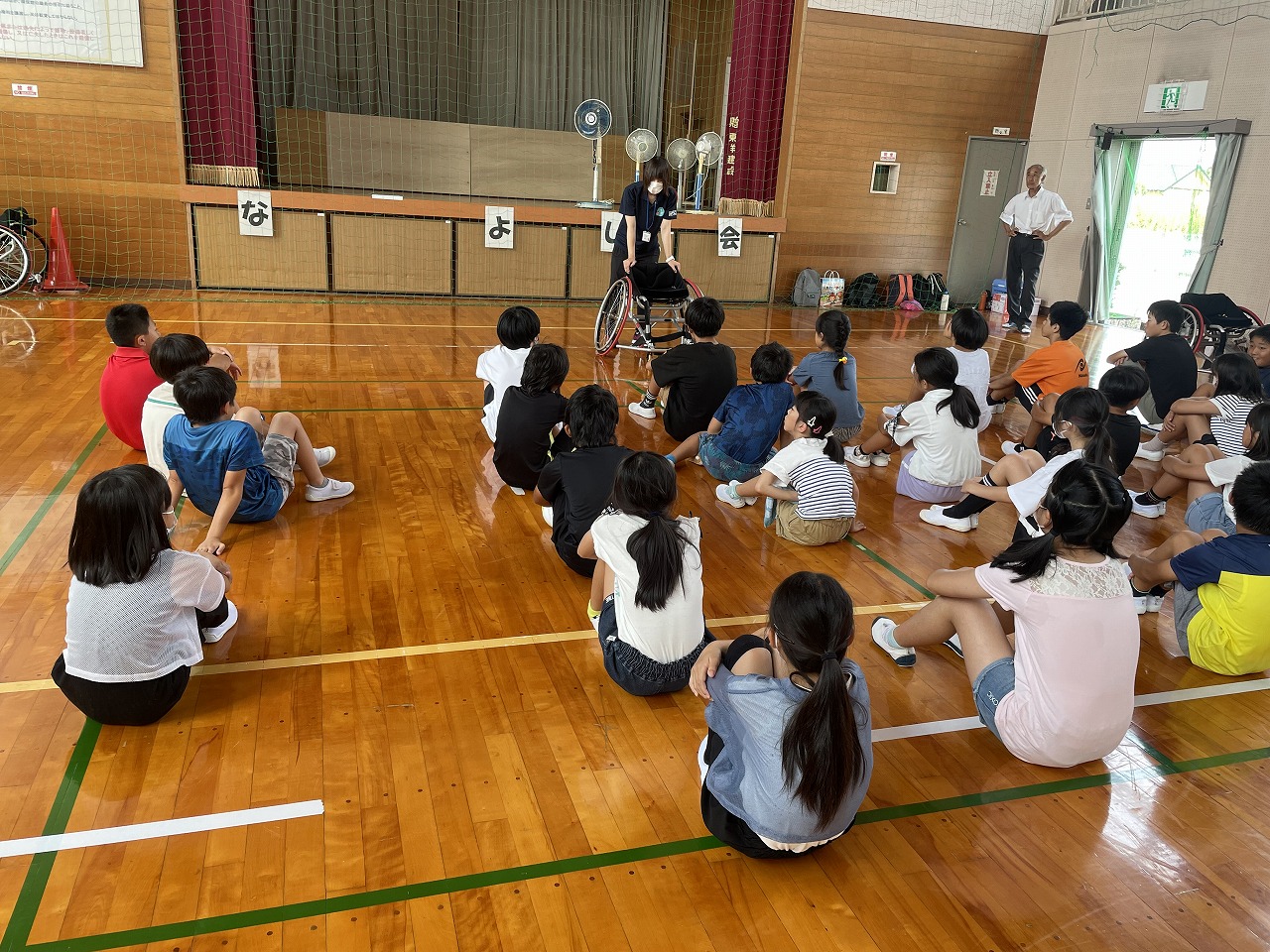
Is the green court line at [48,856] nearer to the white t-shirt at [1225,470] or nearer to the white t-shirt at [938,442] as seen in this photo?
the white t-shirt at [938,442]

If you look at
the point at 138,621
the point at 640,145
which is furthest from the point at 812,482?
the point at 640,145

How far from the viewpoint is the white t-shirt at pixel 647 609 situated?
214 centimetres

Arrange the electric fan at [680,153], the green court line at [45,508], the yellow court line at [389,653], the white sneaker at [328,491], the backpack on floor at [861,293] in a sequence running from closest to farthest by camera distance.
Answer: the yellow court line at [389,653], the green court line at [45,508], the white sneaker at [328,491], the electric fan at [680,153], the backpack on floor at [861,293]

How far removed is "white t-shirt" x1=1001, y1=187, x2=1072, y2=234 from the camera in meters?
8.36

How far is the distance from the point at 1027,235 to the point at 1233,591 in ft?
22.7

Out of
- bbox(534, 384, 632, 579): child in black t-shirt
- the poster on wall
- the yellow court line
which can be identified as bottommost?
the yellow court line

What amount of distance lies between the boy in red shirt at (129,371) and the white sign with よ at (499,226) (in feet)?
15.3

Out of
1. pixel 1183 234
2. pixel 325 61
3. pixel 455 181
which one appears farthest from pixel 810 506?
pixel 325 61

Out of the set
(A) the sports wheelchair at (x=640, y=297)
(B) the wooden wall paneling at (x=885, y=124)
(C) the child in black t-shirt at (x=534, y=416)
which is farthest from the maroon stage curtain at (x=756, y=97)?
(C) the child in black t-shirt at (x=534, y=416)

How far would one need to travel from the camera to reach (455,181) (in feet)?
33.9

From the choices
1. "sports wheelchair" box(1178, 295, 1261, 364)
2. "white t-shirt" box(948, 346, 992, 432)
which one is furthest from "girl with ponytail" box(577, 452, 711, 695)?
"sports wheelchair" box(1178, 295, 1261, 364)

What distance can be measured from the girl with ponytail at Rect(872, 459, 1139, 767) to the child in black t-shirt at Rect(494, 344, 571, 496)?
5.62 feet

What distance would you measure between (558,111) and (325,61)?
103 inches

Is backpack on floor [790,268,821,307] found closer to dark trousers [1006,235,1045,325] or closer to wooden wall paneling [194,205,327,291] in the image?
dark trousers [1006,235,1045,325]
